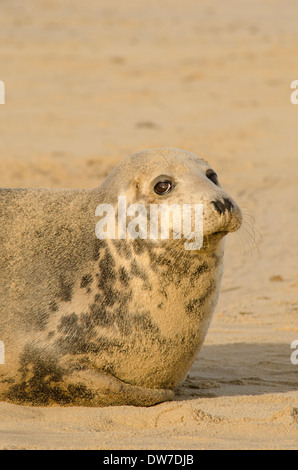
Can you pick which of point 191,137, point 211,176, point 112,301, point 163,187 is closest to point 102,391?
point 112,301

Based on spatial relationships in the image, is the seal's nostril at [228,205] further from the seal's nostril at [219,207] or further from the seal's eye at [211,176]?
the seal's eye at [211,176]

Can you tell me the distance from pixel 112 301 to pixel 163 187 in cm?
70

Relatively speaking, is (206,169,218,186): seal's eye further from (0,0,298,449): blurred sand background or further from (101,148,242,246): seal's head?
(0,0,298,449): blurred sand background

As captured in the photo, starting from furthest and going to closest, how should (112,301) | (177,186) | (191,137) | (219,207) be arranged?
1. (191,137)
2. (112,301)
3. (177,186)
4. (219,207)

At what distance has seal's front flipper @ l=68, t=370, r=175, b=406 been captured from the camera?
15.6ft

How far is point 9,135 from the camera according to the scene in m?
14.1

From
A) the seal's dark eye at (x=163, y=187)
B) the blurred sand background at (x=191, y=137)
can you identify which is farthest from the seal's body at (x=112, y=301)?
the blurred sand background at (x=191, y=137)

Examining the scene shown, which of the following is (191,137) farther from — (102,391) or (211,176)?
(102,391)

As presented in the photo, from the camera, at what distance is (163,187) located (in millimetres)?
4742

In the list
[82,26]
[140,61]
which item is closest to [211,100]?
[140,61]
